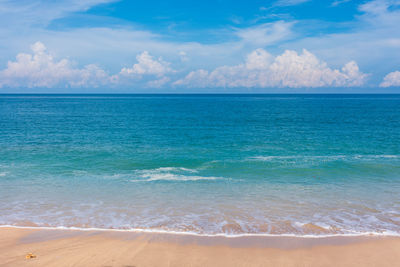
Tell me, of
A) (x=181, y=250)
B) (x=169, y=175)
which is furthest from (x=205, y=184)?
(x=181, y=250)

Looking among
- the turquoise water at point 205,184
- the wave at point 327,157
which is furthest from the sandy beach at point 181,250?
the wave at point 327,157

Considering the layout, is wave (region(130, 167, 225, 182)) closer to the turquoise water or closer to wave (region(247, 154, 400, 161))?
the turquoise water

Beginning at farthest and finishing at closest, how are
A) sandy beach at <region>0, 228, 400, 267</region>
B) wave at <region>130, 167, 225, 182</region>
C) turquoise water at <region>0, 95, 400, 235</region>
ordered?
1. wave at <region>130, 167, 225, 182</region>
2. turquoise water at <region>0, 95, 400, 235</region>
3. sandy beach at <region>0, 228, 400, 267</region>

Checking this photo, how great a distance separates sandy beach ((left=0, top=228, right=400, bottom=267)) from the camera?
13047 mm

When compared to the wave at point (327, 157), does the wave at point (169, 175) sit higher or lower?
lower

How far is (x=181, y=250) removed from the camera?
1397cm

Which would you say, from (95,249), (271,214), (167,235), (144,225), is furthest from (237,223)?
(95,249)

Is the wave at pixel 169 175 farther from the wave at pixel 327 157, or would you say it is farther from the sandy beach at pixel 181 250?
the sandy beach at pixel 181 250

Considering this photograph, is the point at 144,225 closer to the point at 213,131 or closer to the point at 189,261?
the point at 189,261

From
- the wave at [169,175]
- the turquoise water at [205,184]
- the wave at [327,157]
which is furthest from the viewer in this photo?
the wave at [327,157]

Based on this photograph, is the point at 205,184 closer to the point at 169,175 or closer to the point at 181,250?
the point at 169,175

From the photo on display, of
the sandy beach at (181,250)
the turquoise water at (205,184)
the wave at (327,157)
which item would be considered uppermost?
the wave at (327,157)

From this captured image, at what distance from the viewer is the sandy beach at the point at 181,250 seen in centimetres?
1305

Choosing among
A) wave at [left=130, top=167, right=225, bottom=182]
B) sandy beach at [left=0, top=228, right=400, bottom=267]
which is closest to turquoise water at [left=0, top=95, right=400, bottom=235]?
wave at [left=130, top=167, right=225, bottom=182]
